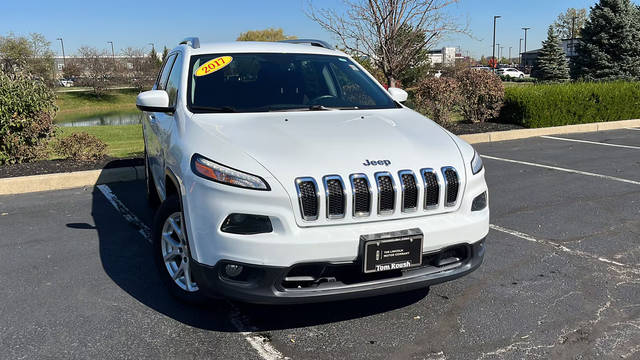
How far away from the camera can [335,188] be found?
2.91 metres

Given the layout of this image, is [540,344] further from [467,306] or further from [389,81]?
[389,81]

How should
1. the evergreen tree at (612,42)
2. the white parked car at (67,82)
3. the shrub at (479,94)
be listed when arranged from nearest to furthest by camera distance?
the shrub at (479,94) < the evergreen tree at (612,42) < the white parked car at (67,82)

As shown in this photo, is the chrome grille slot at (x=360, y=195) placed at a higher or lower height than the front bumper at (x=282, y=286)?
higher

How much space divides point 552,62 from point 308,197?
4964cm

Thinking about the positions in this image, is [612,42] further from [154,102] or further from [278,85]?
[154,102]

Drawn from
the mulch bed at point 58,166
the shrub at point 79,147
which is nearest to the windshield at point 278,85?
the mulch bed at point 58,166

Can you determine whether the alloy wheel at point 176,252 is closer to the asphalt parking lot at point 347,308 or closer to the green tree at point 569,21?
the asphalt parking lot at point 347,308

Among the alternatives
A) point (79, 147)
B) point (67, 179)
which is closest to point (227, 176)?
point (67, 179)

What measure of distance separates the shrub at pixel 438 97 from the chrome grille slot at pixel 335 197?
9.77 m

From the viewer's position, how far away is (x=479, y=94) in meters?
12.9

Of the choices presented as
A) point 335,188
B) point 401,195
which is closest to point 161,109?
point 335,188

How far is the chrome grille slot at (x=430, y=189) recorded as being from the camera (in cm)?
308

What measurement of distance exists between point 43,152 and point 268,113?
608 centimetres

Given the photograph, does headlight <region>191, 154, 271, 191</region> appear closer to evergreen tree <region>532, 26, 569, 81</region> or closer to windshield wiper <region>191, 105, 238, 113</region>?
windshield wiper <region>191, 105, 238, 113</region>
